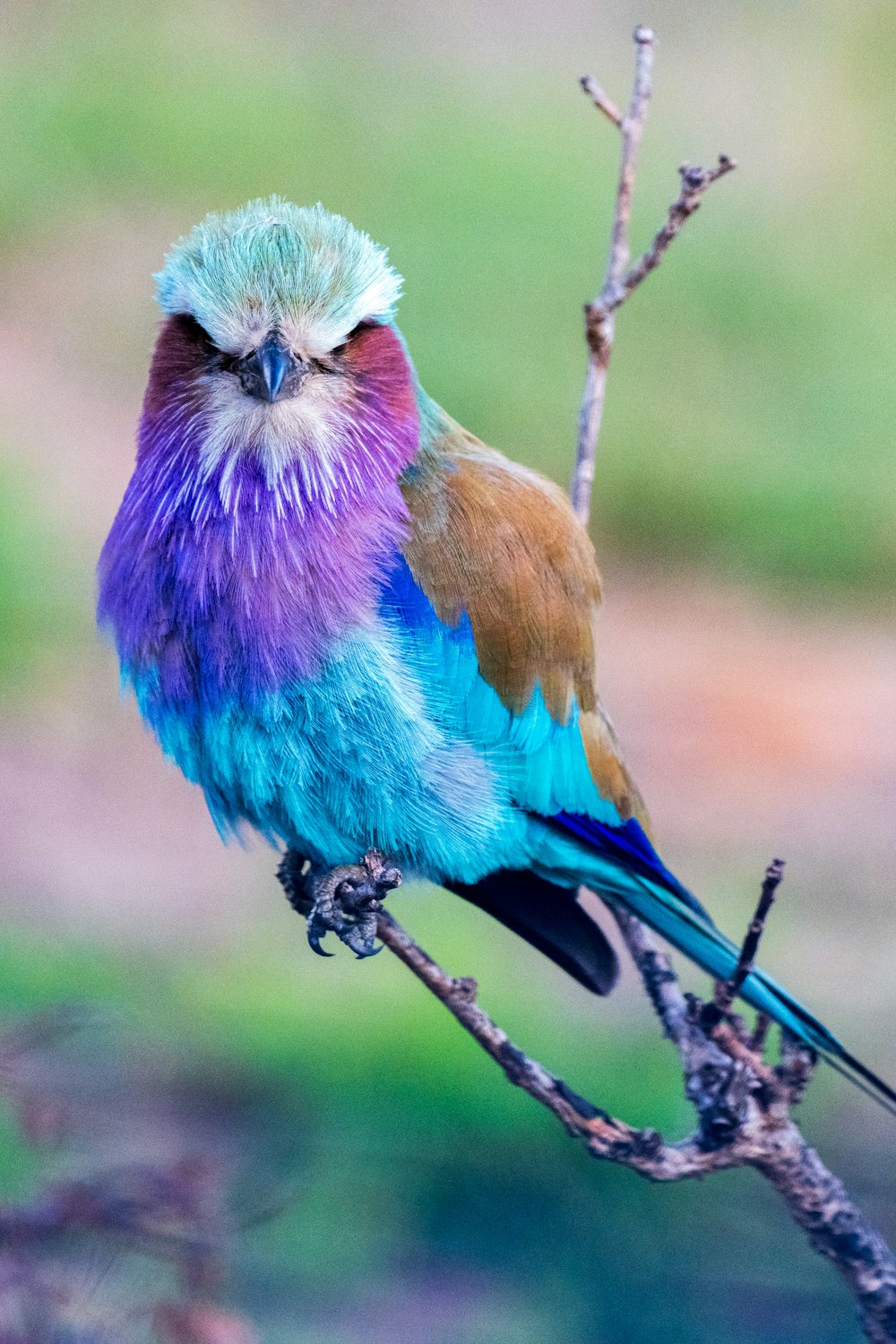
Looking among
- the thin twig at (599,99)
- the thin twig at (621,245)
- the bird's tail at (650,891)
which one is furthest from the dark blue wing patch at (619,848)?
the thin twig at (599,99)

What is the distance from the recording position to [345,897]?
1.31 meters

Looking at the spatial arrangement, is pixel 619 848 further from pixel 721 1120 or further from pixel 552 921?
pixel 721 1120

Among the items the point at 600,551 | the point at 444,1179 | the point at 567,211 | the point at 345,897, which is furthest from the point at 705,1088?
the point at 567,211

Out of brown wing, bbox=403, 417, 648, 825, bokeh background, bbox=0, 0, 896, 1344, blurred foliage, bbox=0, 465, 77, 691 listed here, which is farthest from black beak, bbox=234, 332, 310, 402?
blurred foliage, bbox=0, 465, 77, 691

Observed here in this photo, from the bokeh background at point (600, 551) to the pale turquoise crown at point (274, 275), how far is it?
2.72 feet

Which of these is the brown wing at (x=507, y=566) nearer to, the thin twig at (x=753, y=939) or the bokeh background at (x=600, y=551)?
the thin twig at (x=753, y=939)

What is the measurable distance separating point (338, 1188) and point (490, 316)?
245 centimetres

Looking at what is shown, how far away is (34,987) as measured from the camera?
102 inches

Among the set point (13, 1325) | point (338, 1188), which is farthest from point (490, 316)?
point (13, 1325)

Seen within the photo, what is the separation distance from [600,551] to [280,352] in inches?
106

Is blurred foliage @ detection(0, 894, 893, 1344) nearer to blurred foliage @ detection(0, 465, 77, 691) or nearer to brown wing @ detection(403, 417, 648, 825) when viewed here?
brown wing @ detection(403, 417, 648, 825)

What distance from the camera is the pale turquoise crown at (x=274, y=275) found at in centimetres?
121

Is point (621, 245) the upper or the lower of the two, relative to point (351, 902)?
upper

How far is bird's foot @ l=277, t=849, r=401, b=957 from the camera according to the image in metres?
1.26
